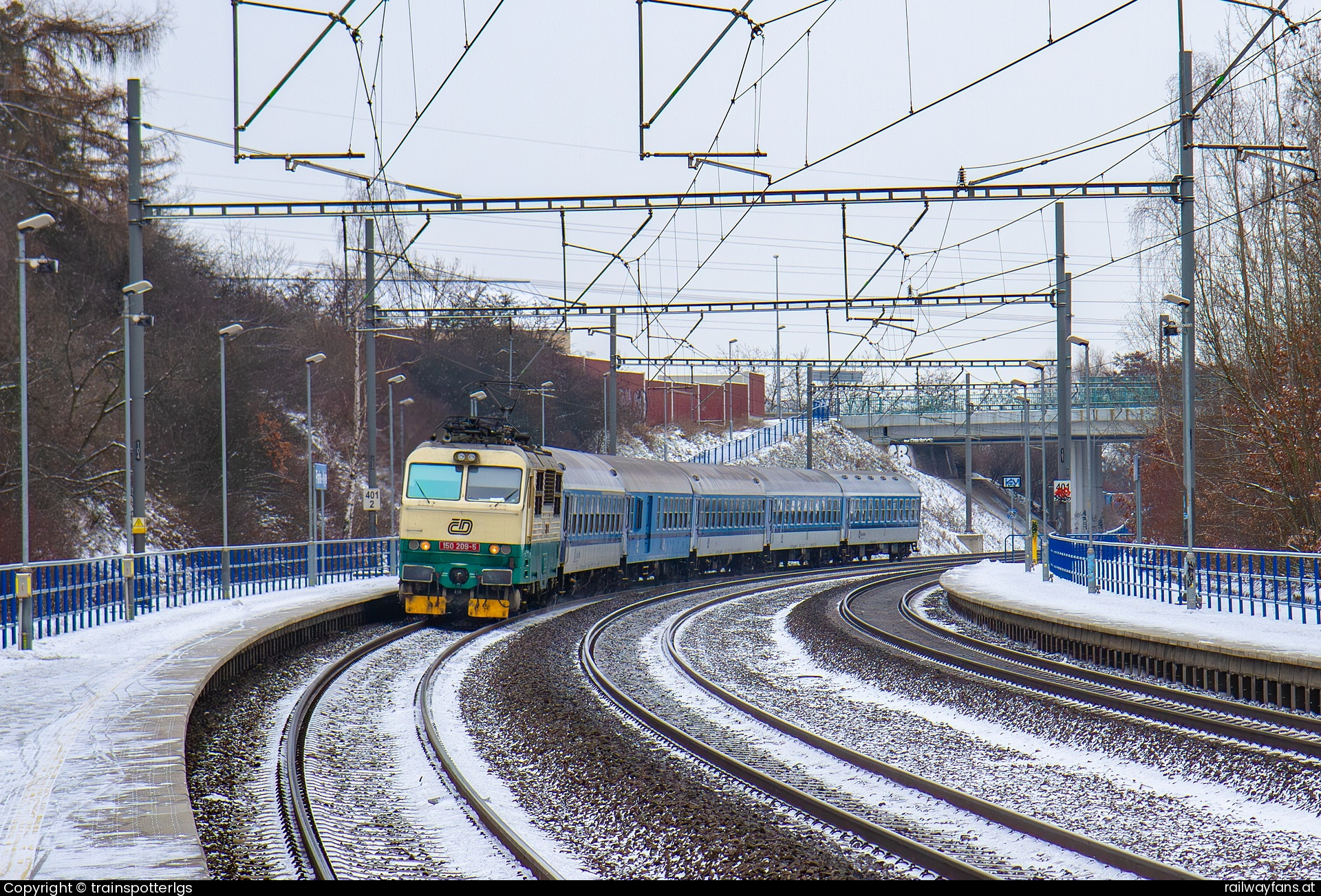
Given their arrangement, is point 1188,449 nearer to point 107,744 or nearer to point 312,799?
point 312,799

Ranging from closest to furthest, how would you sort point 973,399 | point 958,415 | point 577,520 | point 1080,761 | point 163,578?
point 1080,761
point 163,578
point 577,520
point 958,415
point 973,399

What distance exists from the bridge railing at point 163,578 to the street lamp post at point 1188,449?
15949 millimetres

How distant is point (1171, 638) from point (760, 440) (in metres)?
68.3

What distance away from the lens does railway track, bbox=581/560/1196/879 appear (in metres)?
7.11

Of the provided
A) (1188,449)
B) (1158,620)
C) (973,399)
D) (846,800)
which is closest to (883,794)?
(846,800)

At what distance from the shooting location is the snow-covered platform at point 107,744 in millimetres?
6734

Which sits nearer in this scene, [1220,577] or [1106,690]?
[1106,690]

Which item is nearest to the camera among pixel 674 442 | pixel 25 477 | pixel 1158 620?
pixel 25 477

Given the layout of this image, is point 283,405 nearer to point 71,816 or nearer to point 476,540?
point 476,540

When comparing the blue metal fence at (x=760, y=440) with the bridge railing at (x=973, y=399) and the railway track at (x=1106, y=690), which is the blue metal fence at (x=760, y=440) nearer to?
the bridge railing at (x=973, y=399)

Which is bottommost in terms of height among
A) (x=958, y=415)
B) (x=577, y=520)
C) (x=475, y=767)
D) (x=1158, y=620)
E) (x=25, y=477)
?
(x=475, y=767)

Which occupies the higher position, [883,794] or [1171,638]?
[1171,638]

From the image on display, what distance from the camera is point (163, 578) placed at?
73.2 ft

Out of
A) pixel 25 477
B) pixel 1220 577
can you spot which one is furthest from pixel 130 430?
pixel 1220 577
